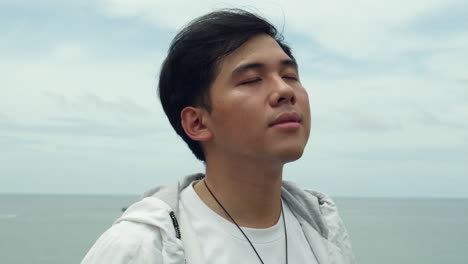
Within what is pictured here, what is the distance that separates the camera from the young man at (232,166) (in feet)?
8.36

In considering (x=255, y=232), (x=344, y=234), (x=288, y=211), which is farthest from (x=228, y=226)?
(x=344, y=234)

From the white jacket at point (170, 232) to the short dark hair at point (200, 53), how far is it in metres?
0.42

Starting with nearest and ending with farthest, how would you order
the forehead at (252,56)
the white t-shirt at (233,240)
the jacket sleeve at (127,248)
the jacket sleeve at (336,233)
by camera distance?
the jacket sleeve at (127,248) < the white t-shirt at (233,240) < the forehead at (252,56) < the jacket sleeve at (336,233)

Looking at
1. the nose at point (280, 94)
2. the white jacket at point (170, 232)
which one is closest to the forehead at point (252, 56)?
the nose at point (280, 94)

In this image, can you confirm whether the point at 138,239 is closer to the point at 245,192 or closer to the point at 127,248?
the point at 127,248

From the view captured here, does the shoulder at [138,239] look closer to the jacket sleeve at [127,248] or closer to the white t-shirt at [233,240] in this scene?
the jacket sleeve at [127,248]

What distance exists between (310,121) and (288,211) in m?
0.56

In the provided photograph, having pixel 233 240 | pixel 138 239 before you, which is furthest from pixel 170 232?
pixel 233 240

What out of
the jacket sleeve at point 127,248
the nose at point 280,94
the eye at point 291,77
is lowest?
the jacket sleeve at point 127,248

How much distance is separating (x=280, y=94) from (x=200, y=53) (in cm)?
50

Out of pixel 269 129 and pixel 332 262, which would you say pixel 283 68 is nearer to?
pixel 269 129

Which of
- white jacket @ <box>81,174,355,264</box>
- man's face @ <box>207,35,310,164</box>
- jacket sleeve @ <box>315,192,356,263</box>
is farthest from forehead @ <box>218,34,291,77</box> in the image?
jacket sleeve @ <box>315,192,356,263</box>

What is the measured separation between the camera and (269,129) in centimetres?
262

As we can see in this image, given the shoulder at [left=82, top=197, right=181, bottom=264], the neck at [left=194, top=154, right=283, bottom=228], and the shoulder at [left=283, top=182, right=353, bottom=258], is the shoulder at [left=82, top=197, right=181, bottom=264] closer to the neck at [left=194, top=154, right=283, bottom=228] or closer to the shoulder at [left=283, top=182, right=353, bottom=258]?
the neck at [left=194, top=154, right=283, bottom=228]
